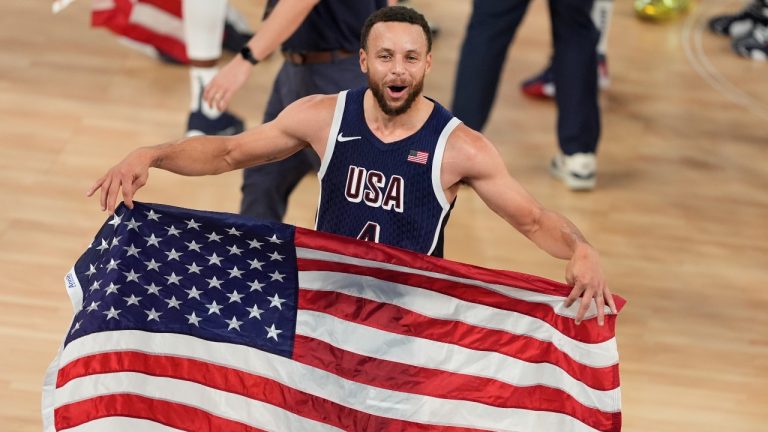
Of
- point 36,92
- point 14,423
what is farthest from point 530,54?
point 14,423

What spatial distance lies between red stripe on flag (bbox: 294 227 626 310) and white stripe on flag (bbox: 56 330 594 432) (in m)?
0.31

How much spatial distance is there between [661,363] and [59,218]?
2254 mm

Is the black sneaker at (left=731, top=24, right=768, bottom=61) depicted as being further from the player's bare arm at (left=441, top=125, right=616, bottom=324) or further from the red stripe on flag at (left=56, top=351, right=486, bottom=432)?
the red stripe on flag at (left=56, top=351, right=486, bottom=432)

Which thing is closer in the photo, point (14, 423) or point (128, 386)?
point (128, 386)

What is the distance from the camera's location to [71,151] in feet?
18.2

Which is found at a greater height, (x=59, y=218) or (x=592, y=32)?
(x=592, y=32)

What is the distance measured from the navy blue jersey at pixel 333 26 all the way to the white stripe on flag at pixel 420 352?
3.88 ft

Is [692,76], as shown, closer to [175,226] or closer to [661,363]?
[661,363]

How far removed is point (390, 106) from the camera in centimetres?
312

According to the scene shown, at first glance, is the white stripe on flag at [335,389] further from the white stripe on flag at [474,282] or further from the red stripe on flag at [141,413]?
the white stripe on flag at [474,282]

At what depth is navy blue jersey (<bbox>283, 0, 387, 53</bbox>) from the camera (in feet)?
13.8

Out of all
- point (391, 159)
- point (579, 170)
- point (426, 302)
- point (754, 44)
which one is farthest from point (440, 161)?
point (754, 44)

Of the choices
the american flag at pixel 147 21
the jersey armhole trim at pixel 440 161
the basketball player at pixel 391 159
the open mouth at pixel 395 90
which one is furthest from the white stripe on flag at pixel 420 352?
the american flag at pixel 147 21

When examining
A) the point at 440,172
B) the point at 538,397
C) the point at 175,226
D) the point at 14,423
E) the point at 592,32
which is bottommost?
the point at 14,423
